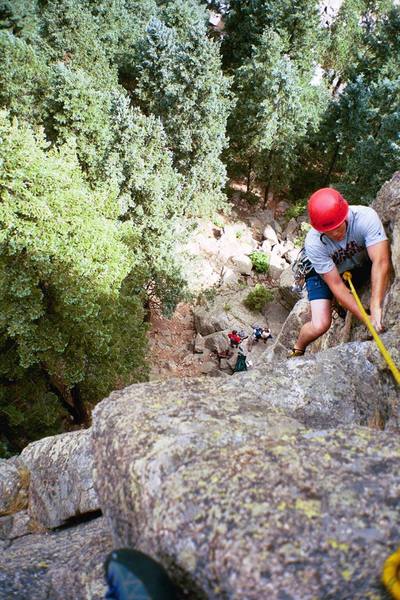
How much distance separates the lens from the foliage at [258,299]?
27141 mm

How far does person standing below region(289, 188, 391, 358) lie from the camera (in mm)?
6227

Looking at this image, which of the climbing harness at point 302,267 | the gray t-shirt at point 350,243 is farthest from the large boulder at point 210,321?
the gray t-shirt at point 350,243

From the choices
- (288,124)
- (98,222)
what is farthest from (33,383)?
(288,124)

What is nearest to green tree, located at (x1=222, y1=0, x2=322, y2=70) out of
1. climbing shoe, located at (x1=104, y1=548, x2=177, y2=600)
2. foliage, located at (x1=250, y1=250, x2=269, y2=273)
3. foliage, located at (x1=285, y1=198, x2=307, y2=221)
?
foliage, located at (x1=285, y1=198, x2=307, y2=221)

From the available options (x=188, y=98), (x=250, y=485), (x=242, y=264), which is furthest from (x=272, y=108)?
(x=250, y=485)

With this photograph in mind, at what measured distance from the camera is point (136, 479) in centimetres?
382

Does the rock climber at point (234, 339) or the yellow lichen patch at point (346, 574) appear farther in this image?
the rock climber at point (234, 339)

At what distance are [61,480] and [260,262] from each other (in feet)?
79.7

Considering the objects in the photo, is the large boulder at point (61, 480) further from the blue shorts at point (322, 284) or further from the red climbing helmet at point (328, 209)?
the red climbing helmet at point (328, 209)

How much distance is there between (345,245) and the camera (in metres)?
6.80

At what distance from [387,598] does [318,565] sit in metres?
0.46

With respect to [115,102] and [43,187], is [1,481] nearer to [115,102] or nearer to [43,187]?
[43,187]

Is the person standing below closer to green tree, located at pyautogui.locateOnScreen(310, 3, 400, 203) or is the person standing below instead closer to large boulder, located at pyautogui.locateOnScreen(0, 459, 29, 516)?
large boulder, located at pyautogui.locateOnScreen(0, 459, 29, 516)

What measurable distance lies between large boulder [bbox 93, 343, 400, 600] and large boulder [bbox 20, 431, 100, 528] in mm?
3189
